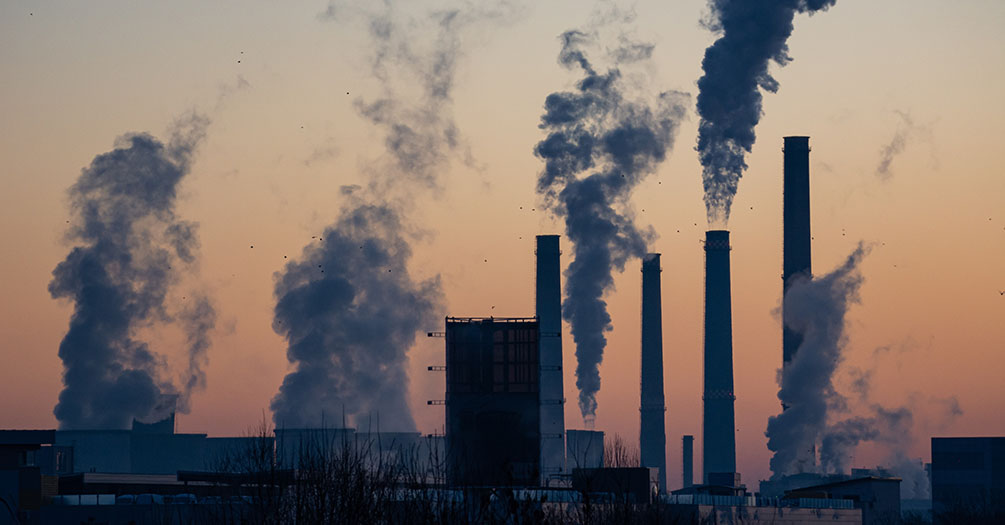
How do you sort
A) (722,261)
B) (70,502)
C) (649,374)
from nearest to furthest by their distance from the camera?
(70,502) < (722,261) < (649,374)

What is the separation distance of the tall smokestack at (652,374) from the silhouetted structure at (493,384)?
57.6 meters

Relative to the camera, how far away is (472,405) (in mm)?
97750

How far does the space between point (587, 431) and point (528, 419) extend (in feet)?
167

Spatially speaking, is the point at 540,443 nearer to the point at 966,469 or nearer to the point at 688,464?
the point at 966,469

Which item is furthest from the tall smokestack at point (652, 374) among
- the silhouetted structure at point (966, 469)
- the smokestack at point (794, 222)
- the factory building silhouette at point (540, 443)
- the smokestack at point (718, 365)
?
the silhouetted structure at point (966, 469)

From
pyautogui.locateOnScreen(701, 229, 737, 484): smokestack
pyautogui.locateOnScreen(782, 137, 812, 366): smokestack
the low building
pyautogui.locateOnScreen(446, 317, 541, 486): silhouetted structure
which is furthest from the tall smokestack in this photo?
pyautogui.locateOnScreen(446, 317, 541, 486): silhouetted structure

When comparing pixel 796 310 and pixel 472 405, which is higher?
pixel 796 310

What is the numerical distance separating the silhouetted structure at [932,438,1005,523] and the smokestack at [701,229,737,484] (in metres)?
22.1

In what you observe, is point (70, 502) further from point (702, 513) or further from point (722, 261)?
point (722, 261)

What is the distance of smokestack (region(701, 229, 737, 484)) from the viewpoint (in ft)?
465

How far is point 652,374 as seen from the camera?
158m

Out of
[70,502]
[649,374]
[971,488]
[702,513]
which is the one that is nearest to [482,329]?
[702,513]

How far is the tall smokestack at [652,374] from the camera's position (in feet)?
510

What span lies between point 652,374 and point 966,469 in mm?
39958
